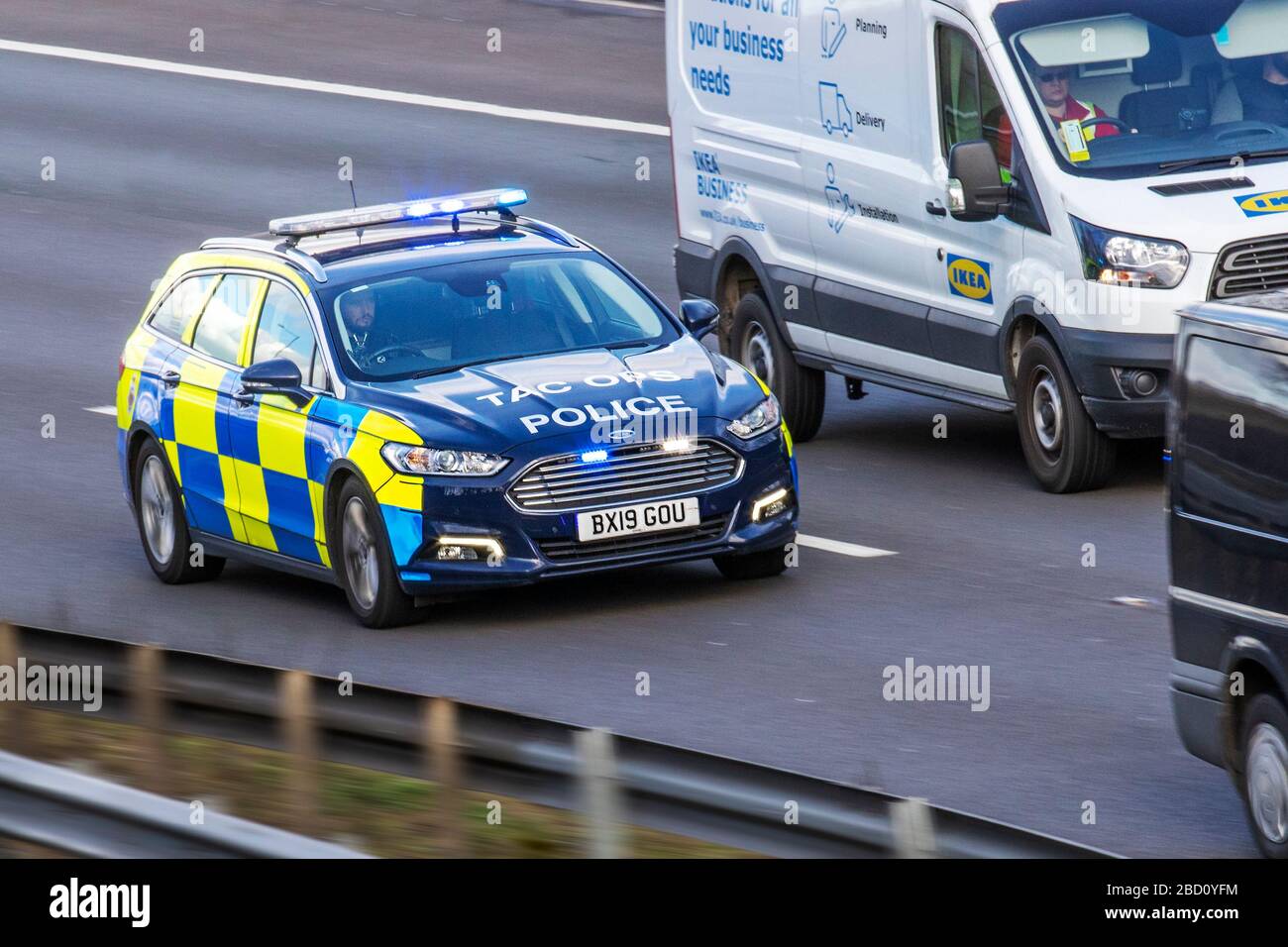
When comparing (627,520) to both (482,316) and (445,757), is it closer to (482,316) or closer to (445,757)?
(482,316)

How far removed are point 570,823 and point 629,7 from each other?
22747mm

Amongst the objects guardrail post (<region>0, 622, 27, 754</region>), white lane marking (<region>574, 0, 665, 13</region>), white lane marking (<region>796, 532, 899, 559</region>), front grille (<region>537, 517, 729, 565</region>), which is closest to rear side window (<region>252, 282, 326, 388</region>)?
front grille (<region>537, 517, 729, 565</region>)

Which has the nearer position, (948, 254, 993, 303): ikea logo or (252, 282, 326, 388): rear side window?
(252, 282, 326, 388): rear side window

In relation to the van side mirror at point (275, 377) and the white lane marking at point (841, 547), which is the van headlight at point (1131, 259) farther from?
the van side mirror at point (275, 377)

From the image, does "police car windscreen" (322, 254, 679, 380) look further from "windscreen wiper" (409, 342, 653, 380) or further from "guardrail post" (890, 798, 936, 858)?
"guardrail post" (890, 798, 936, 858)

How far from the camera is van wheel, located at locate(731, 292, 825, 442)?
54.2 feet

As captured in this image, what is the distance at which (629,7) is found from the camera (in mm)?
29703

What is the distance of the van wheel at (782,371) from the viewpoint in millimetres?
16531

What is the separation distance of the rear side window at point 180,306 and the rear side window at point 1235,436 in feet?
22.5

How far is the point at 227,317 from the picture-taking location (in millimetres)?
14000

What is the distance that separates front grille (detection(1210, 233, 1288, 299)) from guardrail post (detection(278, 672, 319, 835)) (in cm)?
647

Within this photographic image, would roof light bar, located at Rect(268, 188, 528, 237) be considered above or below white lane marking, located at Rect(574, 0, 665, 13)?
above
